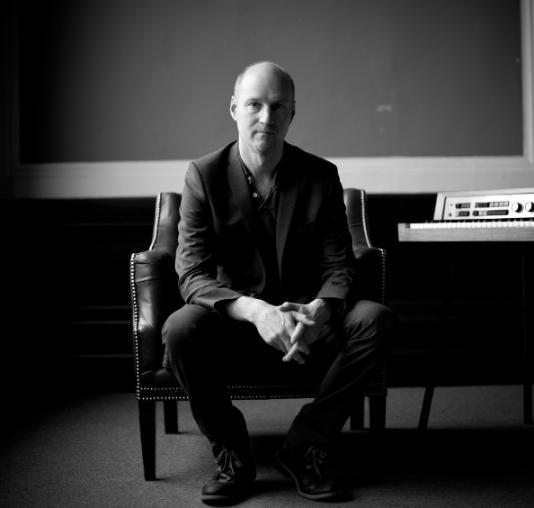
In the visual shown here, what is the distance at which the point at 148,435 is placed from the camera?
1914 millimetres

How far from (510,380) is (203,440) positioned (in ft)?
5.55

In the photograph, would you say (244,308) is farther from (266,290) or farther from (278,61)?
(278,61)

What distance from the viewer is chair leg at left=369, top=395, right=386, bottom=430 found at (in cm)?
207

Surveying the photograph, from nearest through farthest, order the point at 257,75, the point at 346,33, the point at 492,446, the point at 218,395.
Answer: the point at 218,395 → the point at 257,75 → the point at 492,446 → the point at 346,33

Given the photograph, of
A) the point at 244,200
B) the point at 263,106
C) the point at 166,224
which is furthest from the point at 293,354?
the point at 166,224

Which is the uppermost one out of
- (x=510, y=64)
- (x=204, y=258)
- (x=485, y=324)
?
(x=510, y=64)

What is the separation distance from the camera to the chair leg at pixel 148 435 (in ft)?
6.25

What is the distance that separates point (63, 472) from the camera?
2006 millimetres

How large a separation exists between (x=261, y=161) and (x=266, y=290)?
1.29 ft

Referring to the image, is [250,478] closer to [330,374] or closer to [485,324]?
[330,374]

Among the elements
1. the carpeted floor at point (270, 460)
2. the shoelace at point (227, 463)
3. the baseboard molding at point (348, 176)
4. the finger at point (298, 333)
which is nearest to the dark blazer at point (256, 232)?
the finger at point (298, 333)

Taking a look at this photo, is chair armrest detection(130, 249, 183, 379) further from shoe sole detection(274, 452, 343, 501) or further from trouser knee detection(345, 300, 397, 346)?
trouser knee detection(345, 300, 397, 346)

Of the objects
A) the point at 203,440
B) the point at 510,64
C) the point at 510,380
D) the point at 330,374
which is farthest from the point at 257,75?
the point at 510,380

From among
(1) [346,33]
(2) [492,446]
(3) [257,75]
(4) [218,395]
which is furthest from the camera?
(1) [346,33]
